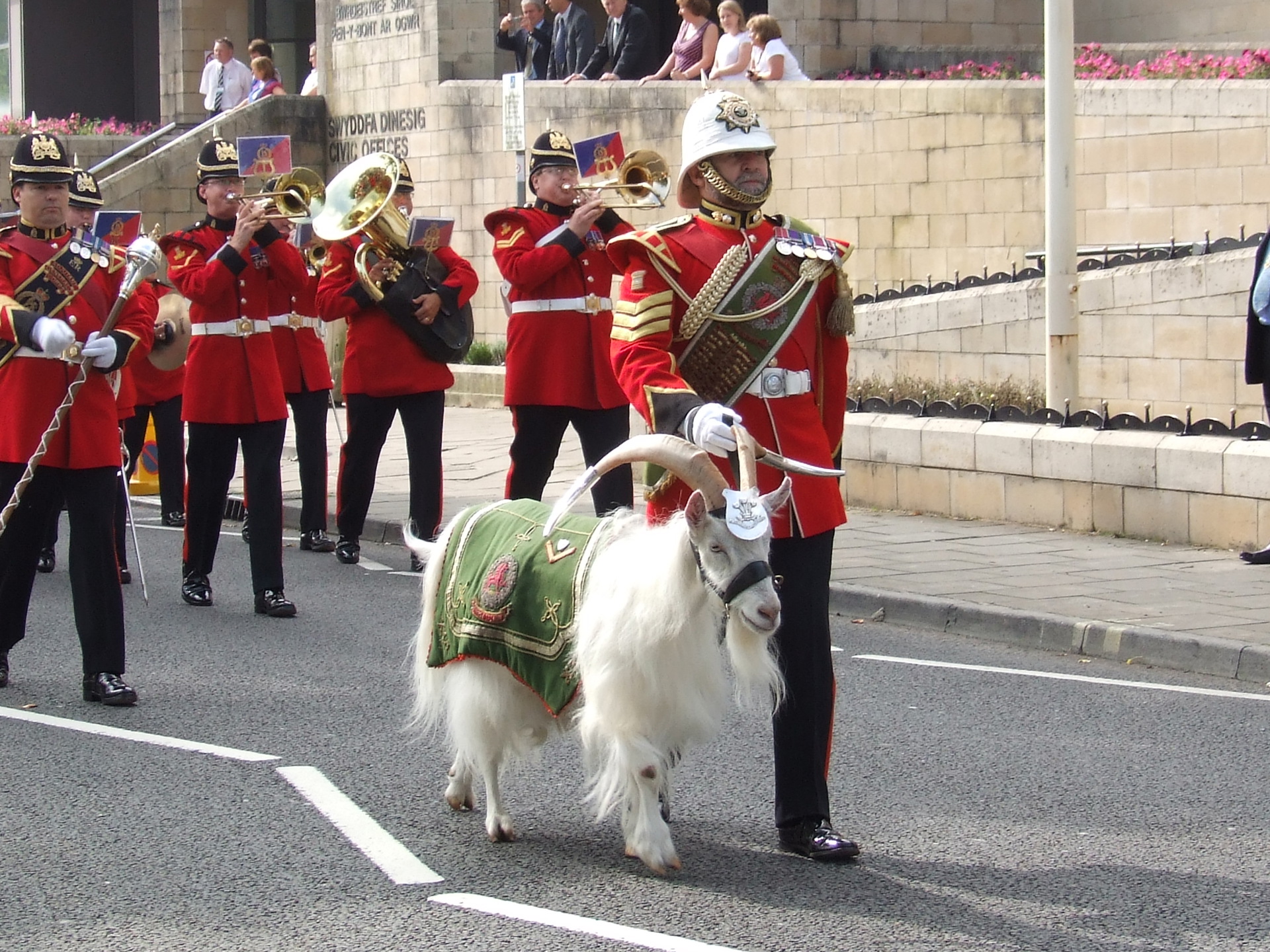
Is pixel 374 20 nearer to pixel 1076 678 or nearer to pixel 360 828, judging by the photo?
pixel 1076 678

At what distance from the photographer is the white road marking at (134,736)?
6.92 meters

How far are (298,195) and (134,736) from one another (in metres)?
4.53

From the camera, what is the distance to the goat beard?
5.16 metres

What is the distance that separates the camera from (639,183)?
10.4 meters

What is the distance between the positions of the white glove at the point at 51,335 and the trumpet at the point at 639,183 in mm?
3313

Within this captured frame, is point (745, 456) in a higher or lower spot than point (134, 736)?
higher

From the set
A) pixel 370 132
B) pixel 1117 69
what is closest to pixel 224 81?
pixel 370 132

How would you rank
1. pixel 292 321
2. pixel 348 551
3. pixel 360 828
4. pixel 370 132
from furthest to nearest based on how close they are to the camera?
pixel 370 132 < pixel 292 321 < pixel 348 551 < pixel 360 828

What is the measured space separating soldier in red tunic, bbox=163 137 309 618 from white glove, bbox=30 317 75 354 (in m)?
2.38

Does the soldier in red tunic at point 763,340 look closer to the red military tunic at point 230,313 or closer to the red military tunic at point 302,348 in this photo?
the red military tunic at point 230,313

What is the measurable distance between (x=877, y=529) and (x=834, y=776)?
5.24 metres

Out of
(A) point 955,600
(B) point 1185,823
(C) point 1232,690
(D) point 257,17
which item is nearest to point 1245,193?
(A) point 955,600

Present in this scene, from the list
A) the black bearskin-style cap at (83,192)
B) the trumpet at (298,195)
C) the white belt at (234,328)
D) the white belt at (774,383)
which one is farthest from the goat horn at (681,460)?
the trumpet at (298,195)

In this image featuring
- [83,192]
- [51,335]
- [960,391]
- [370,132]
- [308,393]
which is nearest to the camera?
[51,335]
